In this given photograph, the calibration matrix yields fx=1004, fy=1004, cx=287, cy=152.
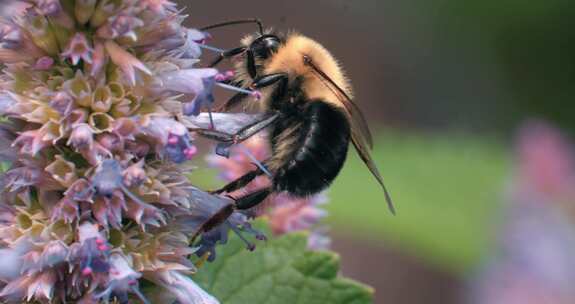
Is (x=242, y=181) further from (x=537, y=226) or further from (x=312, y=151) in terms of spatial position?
(x=537, y=226)

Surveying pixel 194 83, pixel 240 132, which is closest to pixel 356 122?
pixel 240 132

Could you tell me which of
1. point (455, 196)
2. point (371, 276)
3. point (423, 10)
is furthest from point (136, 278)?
point (423, 10)

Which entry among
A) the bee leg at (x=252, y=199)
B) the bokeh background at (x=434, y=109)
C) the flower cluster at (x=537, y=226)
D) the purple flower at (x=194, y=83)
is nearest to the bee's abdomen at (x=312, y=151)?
the bee leg at (x=252, y=199)

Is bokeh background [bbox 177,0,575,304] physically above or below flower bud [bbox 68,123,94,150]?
below

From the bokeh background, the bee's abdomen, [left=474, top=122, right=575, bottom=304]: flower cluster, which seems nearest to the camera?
the bee's abdomen

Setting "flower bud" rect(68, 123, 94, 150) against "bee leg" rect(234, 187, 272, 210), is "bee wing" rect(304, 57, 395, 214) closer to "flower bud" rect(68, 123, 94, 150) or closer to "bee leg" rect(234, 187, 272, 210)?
"bee leg" rect(234, 187, 272, 210)

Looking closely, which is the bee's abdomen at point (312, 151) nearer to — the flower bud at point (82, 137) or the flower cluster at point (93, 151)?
the flower cluster at point (93, 151)

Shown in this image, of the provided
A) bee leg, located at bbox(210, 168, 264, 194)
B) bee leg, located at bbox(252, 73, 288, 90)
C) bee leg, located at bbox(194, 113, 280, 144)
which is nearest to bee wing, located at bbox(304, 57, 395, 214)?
bee leg, located at bbox(252, 73, 288, 90)
